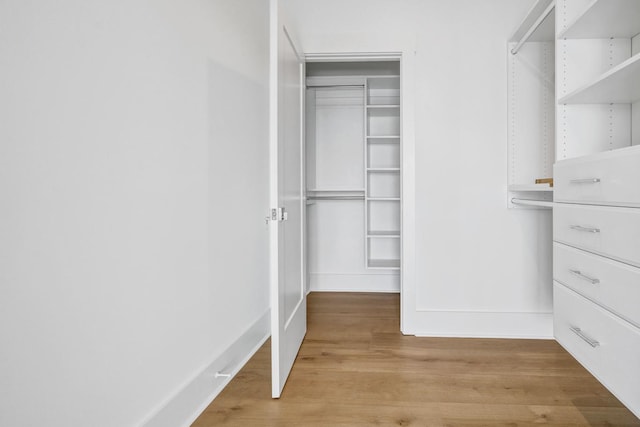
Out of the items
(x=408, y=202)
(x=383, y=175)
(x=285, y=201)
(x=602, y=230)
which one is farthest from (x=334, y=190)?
(x=602, y=230)

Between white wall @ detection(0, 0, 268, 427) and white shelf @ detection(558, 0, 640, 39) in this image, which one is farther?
white shelf @ detection(558, 0, 640, 39)

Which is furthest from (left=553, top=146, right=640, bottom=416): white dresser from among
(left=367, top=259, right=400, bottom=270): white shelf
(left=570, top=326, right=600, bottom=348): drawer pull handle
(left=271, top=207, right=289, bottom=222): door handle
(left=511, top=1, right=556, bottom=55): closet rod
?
(left=367, top=259, right=400, bottom=270): white shelf

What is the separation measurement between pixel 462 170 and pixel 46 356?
2473 millimetres

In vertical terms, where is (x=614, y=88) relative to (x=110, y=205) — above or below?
above

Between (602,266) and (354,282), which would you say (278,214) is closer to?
(602,266)

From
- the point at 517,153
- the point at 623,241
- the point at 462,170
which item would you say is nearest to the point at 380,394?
the point at 623,241

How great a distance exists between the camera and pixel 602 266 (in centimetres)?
139

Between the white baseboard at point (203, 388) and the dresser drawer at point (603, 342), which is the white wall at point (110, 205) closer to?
the white baseboard at point (203, 388)

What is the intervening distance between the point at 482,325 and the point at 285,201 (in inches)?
63.9

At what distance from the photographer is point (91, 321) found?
3.73ft

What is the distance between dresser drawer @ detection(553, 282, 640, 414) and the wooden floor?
0.38 m

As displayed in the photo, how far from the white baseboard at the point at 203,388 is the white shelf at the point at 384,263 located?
1538mm

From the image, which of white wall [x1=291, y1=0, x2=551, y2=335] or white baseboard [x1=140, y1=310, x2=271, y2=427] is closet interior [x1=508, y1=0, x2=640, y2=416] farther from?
white baseboard [x1=140, y1=310, x2=271, y2=427]

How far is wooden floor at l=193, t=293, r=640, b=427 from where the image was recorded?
172 centimetres
